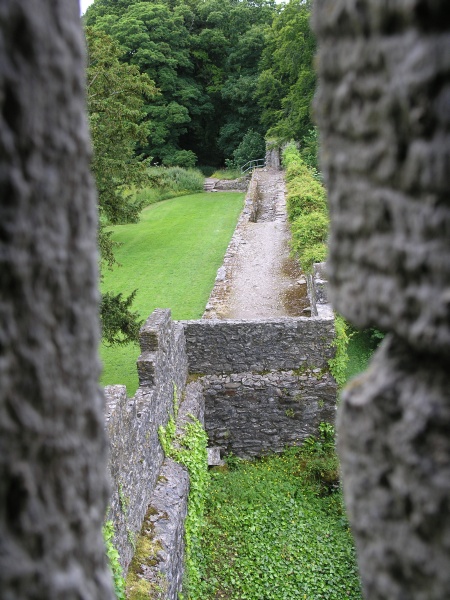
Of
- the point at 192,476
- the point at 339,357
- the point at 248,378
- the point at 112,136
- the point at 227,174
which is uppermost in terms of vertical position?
the point at 112,136

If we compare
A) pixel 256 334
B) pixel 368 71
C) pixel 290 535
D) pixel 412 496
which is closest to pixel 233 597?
pixel 290 535

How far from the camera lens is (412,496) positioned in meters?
1.09

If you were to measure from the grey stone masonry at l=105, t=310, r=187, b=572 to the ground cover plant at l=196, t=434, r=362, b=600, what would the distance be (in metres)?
1.72

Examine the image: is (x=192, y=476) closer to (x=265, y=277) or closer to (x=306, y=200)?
Result: (x=265, y=277)

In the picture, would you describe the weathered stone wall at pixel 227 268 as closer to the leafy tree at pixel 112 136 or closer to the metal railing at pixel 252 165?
the leafy tree at pixel 112 136

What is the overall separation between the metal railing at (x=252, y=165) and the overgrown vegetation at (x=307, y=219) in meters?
15.0

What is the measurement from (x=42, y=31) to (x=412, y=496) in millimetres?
1043

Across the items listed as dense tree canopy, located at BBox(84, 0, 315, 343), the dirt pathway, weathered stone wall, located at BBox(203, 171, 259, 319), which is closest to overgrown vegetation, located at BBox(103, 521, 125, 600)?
weathered stone wall, located at BBox(203, 171, 259, 319)

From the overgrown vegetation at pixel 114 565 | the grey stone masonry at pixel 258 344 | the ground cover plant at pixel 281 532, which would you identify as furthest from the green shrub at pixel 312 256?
the overgrown vegetation at pixel 114 565

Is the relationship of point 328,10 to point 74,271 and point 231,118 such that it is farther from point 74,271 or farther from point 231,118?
point 231,118

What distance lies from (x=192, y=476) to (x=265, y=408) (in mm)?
2431

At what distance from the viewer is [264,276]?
14125 mm

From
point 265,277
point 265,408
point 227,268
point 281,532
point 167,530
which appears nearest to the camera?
point 167,530

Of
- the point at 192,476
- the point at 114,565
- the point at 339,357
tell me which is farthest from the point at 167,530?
the point at 339,357
